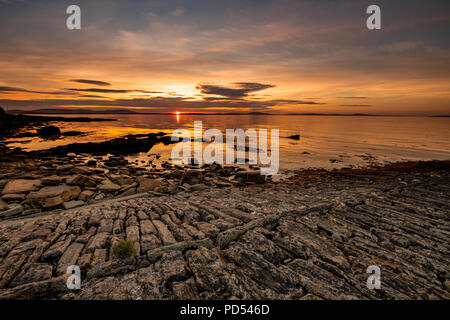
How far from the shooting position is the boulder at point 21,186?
11.1 meters

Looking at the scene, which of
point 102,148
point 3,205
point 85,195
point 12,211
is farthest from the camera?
point 102,148

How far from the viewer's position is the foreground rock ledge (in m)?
3.53

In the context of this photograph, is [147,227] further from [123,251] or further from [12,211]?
[12,211]

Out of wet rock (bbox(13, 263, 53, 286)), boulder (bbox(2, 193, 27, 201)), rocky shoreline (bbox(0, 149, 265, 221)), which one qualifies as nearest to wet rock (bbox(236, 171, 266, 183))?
rocky shoreline (bbox(0, 149, 265, 221))

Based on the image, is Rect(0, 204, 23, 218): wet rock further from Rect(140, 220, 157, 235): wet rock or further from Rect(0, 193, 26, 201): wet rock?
Rect(140, 220, 157, 235): wet rock

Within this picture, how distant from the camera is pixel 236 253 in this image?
4.47 metres

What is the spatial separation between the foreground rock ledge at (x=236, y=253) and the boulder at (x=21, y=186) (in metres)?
7.10

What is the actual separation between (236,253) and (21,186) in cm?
1383

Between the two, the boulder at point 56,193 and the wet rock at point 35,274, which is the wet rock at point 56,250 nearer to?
the wet rock at point 35,274

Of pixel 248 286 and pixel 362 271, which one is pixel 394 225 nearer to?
pixel 362 271

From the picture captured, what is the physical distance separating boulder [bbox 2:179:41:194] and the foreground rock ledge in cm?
710

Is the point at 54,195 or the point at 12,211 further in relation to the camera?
the point at 54,195

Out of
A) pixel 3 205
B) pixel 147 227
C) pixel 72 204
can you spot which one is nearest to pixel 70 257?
pixel 147 227
